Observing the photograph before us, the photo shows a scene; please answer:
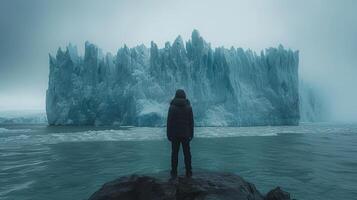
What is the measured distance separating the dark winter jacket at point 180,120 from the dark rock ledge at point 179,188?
83cm

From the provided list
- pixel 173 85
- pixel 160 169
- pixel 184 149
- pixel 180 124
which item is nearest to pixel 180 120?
pixel 180 124

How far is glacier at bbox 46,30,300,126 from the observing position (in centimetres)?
4469

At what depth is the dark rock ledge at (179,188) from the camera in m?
5.65

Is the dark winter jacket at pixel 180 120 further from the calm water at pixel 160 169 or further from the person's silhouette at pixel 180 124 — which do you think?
the calm water at pixel 160 169

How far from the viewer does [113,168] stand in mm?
12398

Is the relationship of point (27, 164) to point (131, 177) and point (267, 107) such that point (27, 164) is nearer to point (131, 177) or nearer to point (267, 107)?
point (131, 177)

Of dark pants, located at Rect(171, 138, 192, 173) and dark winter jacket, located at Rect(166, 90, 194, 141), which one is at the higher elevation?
dark winter jacket, located at Rect(166, 90, 194, 141)

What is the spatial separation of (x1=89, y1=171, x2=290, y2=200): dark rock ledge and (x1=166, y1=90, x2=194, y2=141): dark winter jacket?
2.71 ft

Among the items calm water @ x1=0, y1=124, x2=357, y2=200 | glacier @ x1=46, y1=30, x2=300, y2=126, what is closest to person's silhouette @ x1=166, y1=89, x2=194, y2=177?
calm water @ x1=0, y1=124, x2=357, y2=200

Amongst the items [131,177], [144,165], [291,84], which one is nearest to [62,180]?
[144,165]

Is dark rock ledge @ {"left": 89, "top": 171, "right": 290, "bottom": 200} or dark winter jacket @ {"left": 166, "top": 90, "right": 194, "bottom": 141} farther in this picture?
dark winter jacket @ {"left": 166, "top": 90, "right": 194, "bottom": 141}

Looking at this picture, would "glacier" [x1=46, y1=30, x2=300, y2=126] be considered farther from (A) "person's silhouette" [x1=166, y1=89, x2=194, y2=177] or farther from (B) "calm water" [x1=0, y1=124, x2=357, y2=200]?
(A) "person's silhouette" [x1=166, y1=89, x2=194, y2=177]

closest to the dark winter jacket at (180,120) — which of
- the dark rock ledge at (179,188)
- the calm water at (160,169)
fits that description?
the dark rock ledge at (179,188)

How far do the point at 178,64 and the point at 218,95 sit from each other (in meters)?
6.83
